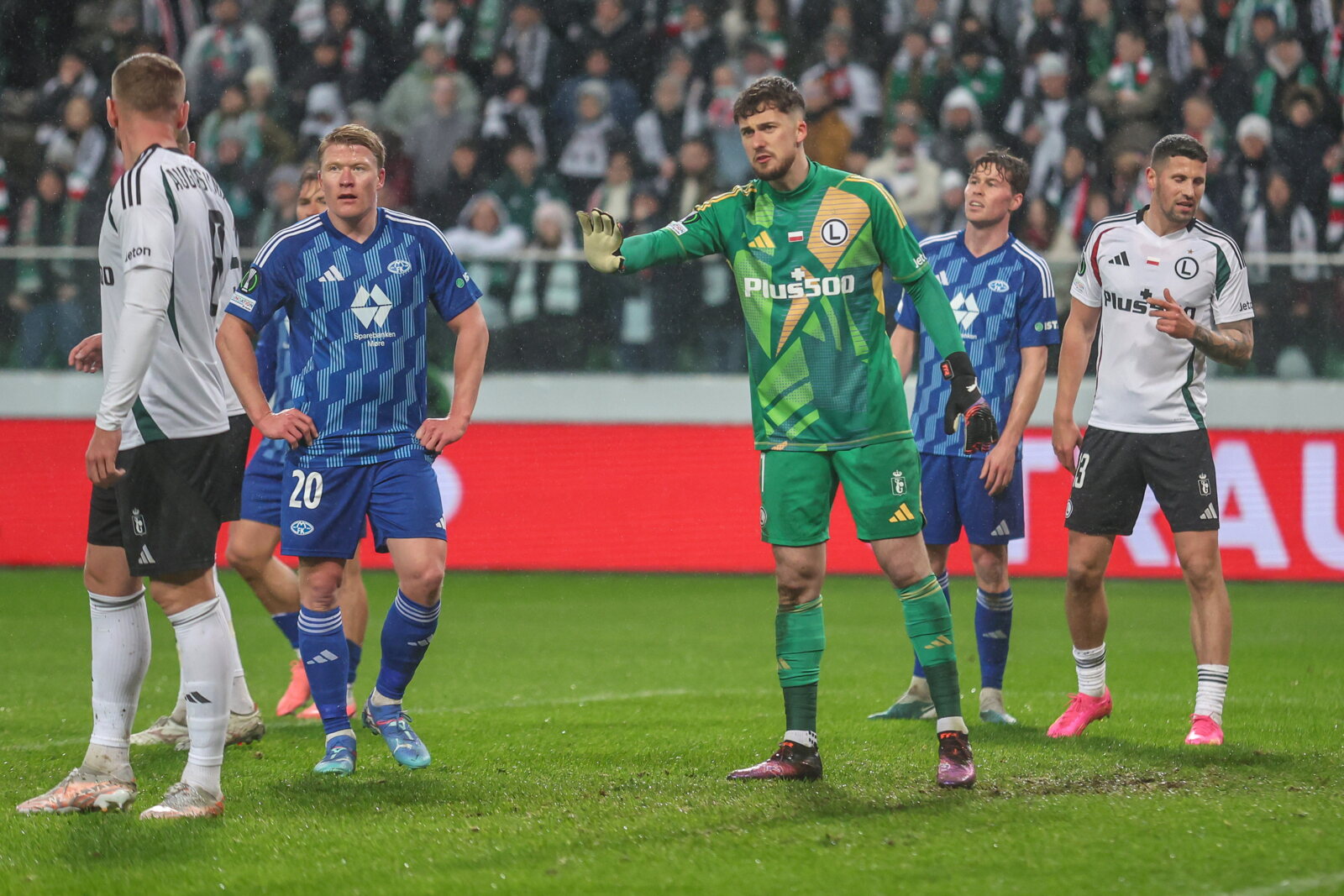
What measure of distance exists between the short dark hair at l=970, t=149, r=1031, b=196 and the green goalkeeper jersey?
1576mm

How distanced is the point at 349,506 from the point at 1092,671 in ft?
9.69

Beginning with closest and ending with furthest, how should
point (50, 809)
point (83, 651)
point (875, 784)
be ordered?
point (50, 809)
point (875, 784)
point (83, 651)

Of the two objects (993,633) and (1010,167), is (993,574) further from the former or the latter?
(1010,167)

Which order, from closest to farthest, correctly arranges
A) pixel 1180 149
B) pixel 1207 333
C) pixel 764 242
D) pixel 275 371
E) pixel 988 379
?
pixel 764 242
pixel 1207 333
pixel 1180 149
pixel 988 379
pixel 275 371

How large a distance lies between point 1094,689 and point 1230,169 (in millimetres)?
9676

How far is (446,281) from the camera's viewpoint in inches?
218

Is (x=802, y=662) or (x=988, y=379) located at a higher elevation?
(x=988, y=379)

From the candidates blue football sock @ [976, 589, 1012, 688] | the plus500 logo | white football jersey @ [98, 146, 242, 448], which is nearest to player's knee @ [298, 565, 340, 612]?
white football jersey @ [98, 146, 242, 448]

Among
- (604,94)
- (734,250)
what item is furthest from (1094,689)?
(604,94)

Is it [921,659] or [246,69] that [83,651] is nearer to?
[921,659]

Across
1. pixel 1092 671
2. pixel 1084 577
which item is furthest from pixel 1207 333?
pixel 1092 671

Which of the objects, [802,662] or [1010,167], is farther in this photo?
[1010,167]

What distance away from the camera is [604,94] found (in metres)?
15.8

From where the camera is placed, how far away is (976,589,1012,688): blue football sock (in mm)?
6586
